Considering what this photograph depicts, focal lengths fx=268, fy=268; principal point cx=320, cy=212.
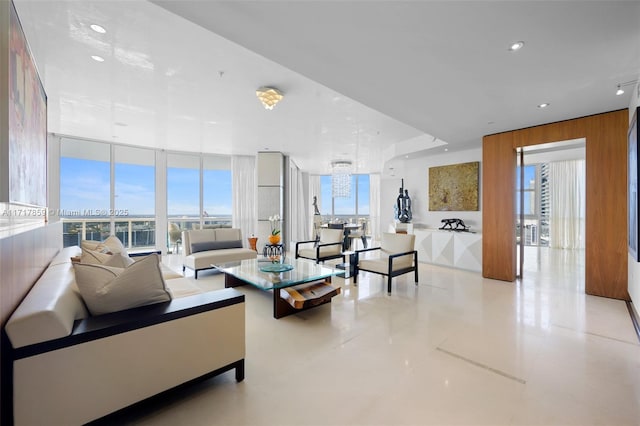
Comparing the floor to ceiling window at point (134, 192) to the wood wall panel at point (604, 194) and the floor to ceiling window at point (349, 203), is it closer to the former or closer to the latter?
the floor to ceiling window at point (349, 203)

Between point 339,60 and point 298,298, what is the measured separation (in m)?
2.38

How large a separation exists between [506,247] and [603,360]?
8.47 ft

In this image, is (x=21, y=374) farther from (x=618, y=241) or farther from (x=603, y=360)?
(x=618, y=241)

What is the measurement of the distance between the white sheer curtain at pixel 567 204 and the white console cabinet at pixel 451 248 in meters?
4.91

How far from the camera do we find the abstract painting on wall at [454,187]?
227 inches

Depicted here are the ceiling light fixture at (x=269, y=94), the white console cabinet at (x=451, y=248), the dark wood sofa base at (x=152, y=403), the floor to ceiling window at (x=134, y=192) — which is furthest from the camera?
the floor to ceiling window at (x=134, y=192)

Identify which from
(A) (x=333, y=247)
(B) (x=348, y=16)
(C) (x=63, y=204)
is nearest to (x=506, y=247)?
(A) (x=333, y=247)

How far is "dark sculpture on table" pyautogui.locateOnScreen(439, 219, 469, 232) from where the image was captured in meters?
5.77

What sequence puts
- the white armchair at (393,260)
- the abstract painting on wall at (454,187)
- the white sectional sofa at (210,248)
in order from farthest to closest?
the abstract painting on wall at (454,187), the white sectional sofa at (210,248), the white armchair at (393,260)

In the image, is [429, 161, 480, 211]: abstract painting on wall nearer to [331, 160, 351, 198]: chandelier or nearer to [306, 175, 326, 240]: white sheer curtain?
[331, 160, 351, 198]: chandelier

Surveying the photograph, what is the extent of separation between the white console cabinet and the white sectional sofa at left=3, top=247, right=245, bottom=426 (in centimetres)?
492

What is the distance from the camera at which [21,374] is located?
1120 mm

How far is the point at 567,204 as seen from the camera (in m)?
7.86

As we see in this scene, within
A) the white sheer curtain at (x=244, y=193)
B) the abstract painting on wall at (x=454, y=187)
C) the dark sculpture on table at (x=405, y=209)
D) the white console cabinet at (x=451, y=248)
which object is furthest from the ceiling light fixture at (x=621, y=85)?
the white sheer curtain at (x=244, y=193)
